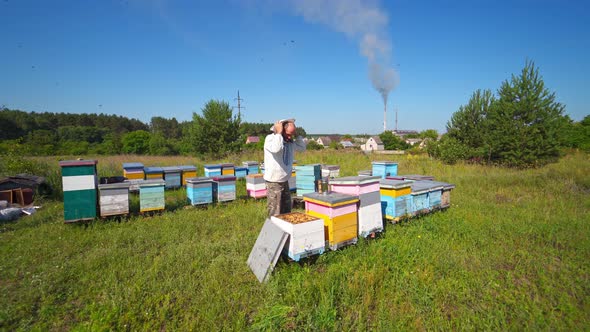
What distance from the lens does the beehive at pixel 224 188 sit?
6.89m

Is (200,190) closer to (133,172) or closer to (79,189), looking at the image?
(79,189)

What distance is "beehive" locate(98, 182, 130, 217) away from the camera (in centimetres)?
543

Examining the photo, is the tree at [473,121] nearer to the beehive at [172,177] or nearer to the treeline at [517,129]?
the treeline at [517,129]

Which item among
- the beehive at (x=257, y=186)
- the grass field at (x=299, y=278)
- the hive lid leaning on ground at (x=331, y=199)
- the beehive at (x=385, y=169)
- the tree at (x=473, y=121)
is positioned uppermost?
the tree at (x=473, y=121)

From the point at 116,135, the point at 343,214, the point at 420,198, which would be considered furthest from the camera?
the point at 116,135

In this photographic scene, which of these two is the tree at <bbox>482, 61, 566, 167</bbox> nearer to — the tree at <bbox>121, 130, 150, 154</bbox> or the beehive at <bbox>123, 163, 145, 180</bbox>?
the beehive at <bbox>123, 163, 145, 180</bbox>

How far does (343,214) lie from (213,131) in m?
19.5

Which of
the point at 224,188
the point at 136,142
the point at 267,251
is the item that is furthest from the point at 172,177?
the point at 136,142

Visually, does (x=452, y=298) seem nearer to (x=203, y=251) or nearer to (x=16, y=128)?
(x=203, y=251)

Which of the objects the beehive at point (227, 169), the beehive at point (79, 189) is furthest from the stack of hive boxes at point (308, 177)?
the beehive at point (79, 189)

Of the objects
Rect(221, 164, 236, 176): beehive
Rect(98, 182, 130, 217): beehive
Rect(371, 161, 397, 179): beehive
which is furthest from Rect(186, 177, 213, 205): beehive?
Rect(371, 161, 397, 179): beehive

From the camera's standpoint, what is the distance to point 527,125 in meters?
14.5

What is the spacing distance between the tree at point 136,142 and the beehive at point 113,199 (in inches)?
1362

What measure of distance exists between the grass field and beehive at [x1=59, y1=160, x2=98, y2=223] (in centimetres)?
31
